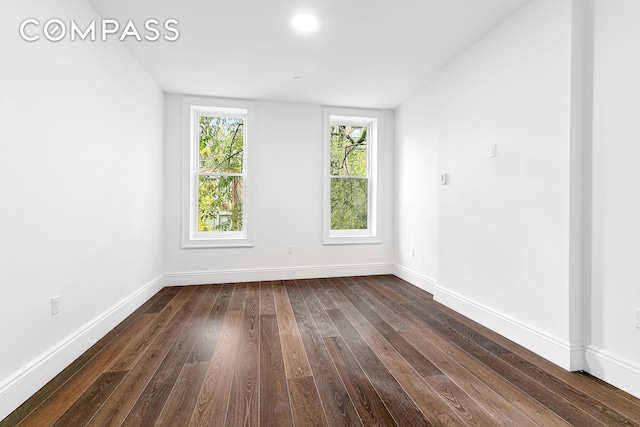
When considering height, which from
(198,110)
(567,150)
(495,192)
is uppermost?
(198,110)

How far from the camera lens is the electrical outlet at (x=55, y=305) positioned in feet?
6.16

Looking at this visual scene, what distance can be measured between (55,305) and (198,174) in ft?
8.51

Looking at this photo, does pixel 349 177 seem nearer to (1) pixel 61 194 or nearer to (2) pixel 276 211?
(2) pixel 276 211

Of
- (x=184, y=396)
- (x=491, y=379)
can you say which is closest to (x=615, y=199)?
(x=491, y=379)

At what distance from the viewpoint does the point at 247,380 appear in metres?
1.84

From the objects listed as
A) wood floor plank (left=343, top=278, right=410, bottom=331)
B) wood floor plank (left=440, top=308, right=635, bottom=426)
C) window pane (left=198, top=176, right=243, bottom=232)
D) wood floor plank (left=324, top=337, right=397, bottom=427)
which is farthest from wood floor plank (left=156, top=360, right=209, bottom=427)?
window pane (left=198, top=176, right=243, bottom=232)

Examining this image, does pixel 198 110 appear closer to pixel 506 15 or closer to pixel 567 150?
pixel 506 15

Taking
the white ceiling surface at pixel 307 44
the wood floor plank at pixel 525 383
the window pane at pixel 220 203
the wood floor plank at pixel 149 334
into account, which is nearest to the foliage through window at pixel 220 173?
the window pane at pixel 220 203

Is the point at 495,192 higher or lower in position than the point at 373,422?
higher

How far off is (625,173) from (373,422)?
6.43 feet

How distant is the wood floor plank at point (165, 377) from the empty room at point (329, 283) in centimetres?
2

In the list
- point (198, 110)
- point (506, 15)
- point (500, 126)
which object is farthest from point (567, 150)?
point (198, 110)

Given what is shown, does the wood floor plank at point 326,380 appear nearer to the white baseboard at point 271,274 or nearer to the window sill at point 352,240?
the white baseboard at point 271,274

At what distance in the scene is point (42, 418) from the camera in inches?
58.9
